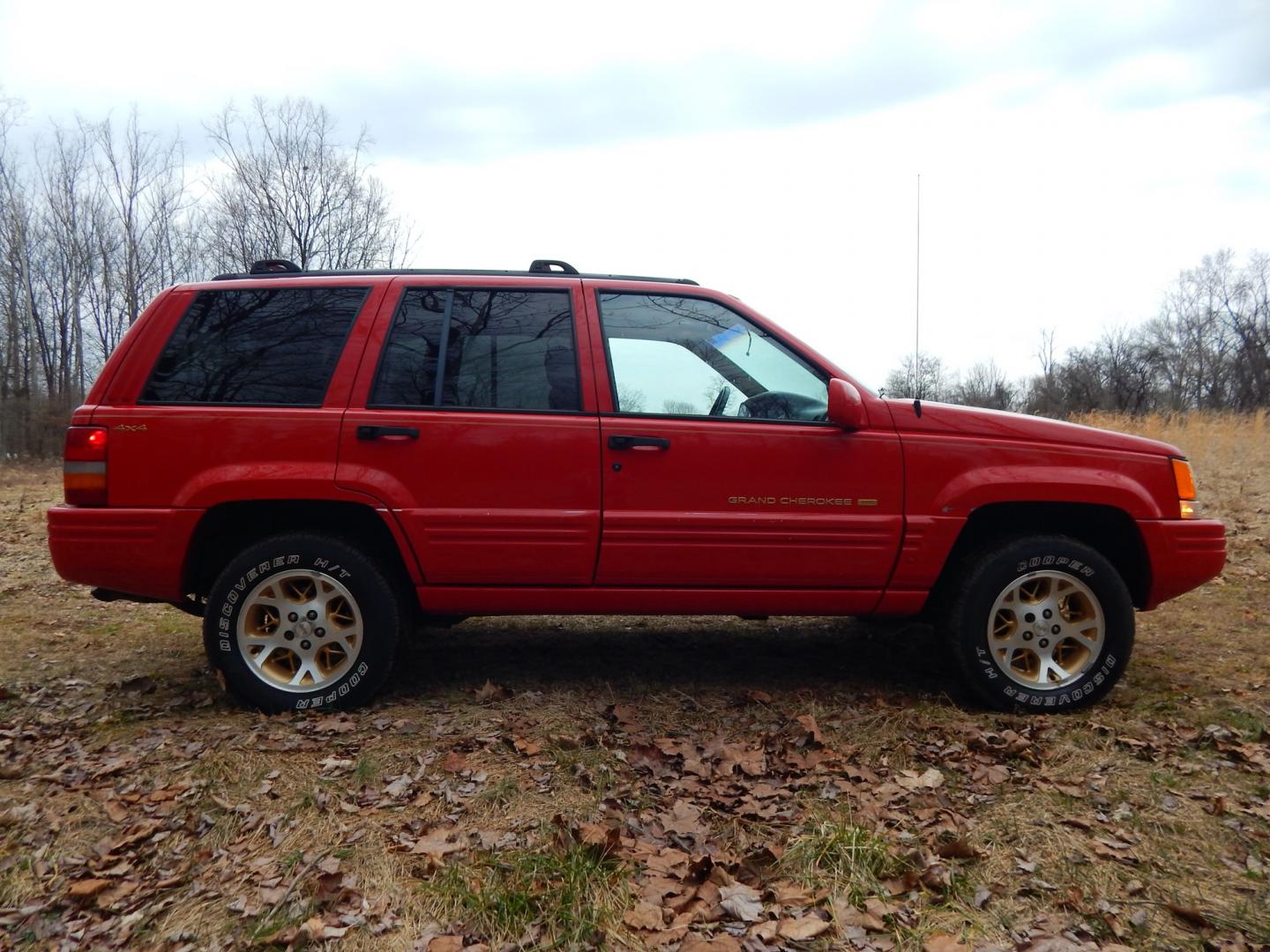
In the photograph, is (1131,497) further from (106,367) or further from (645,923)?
(106,367)

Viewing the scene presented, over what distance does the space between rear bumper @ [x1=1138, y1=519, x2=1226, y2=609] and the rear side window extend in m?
3.75

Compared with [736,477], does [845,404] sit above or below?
above

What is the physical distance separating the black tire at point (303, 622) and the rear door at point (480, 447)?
286mm

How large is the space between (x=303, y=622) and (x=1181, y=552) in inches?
156

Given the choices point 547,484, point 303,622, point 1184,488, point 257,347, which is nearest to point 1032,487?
point 1184,488

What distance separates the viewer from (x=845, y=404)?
374cm

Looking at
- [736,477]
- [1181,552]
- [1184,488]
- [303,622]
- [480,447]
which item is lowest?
[303,622]

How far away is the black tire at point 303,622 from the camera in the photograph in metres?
3.83

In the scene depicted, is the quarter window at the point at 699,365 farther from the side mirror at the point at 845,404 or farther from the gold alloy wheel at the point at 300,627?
the gold alloy wheel at the point at 300,627

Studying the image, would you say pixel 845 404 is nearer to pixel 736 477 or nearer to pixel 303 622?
pixel 736 477

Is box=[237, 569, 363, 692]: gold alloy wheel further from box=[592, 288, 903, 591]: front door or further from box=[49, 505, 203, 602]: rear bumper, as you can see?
box=[592, 288, 903, 591]: front door

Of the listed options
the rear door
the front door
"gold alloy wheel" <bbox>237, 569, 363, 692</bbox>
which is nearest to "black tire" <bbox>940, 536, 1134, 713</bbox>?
the front door

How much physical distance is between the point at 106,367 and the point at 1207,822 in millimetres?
4602

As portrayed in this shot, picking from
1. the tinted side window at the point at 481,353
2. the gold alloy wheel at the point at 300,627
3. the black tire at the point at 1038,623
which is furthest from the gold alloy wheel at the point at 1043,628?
the gold alloy wheel at the point at 300,627
